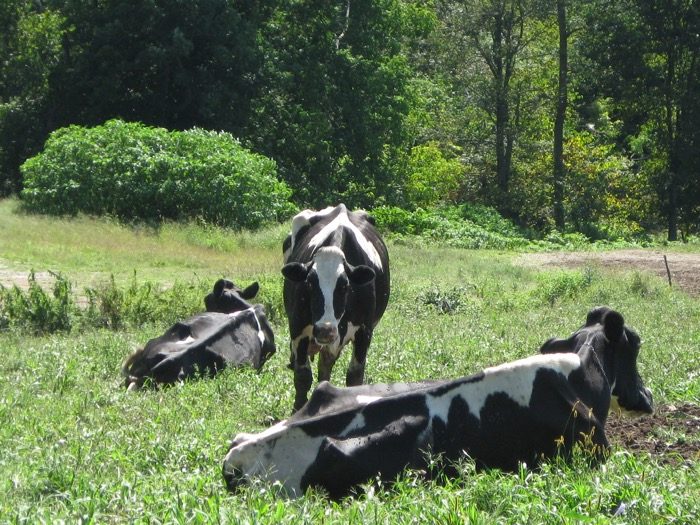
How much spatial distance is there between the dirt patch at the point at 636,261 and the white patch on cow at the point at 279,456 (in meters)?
16.0

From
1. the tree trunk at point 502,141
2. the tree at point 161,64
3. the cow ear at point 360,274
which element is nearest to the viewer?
the cow ear at point 360,274

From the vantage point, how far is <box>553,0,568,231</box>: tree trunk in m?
42.0

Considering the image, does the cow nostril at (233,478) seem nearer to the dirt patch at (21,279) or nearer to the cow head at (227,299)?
the cow head at (227,299)

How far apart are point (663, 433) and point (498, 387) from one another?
1721 millimetres

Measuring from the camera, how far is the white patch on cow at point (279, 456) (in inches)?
255

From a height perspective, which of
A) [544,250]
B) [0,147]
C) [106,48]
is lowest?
[544,250]

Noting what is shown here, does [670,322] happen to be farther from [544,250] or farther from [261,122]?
[261,122]

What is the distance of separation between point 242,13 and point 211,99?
3.73m

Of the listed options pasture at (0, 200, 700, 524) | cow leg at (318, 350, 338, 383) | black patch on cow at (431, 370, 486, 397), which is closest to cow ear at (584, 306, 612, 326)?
pasture at (0, 200, 700, 524)

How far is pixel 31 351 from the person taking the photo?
1257 centimetres

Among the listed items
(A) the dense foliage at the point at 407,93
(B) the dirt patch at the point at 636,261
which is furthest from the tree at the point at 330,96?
(B) the dirt patch at the point at 636,261

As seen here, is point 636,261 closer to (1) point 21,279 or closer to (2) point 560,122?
(1) point 21,279

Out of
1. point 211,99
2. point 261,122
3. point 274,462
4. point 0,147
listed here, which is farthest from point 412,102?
point 274,462

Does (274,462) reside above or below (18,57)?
below
